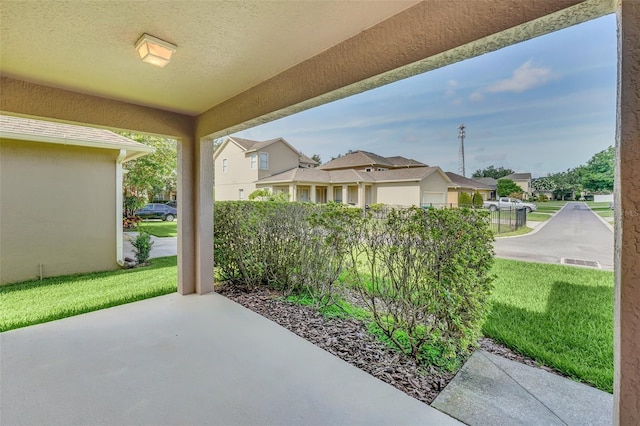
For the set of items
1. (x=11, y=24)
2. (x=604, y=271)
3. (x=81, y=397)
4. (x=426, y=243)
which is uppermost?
(x=11, y=24)

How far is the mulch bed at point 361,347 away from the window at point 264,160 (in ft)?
54.2

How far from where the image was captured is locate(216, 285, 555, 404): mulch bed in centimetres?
247

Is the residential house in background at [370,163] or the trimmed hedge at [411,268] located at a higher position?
the residential house in background at [370,163]

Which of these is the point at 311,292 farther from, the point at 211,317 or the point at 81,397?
the point at 81,397

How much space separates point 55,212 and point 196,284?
3.87 metres

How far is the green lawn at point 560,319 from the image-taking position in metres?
2.62

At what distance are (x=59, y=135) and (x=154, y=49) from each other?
5.16 meters

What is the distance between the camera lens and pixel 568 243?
22.6ft

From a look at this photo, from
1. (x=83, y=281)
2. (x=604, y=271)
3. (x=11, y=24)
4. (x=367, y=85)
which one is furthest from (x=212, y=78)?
(x=604, y=271)

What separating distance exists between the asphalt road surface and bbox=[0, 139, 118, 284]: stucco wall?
827 cm

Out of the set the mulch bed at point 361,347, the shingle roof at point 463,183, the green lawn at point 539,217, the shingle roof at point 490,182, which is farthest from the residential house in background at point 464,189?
the mulch bed at point 361,347

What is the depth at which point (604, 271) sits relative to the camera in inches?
190

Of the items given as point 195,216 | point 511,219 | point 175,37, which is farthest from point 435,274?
point 511,219

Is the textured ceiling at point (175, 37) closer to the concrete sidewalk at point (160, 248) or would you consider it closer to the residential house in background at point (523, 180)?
the concrete sidewalk at point (160, 248)
